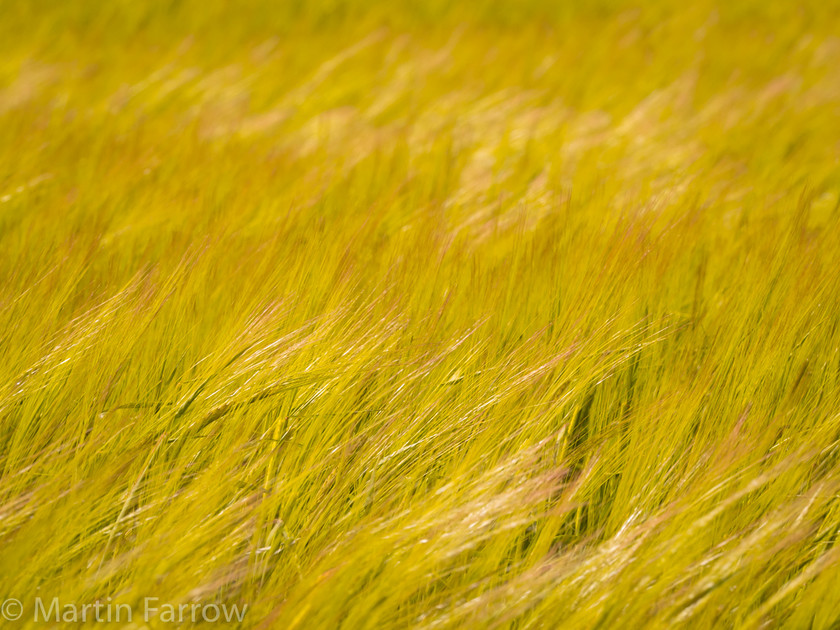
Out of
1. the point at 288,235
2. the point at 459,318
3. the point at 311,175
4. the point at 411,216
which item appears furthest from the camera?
the point at 311,175

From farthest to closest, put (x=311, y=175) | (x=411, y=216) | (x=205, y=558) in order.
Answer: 1. (x=311, y=175)
2. (x=411, y=216)
3. (x=205, y=558)

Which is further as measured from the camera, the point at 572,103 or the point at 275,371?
the point at 572,103

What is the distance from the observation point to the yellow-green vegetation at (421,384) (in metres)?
0.67

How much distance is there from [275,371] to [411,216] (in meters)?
0.54

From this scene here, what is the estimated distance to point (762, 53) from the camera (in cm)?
209

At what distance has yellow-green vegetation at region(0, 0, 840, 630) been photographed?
670 millimetres

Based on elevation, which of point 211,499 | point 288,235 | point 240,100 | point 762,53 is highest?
point 240,100

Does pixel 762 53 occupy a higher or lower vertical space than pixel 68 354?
lower

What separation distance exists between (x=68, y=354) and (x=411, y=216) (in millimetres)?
659

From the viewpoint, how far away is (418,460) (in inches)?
30.5

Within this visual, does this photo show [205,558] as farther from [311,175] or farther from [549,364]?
[311,175]

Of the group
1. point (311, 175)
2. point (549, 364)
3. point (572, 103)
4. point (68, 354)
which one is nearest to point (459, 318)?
point (549, 364)

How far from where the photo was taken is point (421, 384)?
843 mm

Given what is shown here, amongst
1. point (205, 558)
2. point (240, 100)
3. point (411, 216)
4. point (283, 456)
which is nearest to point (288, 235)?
point (411, 216)
